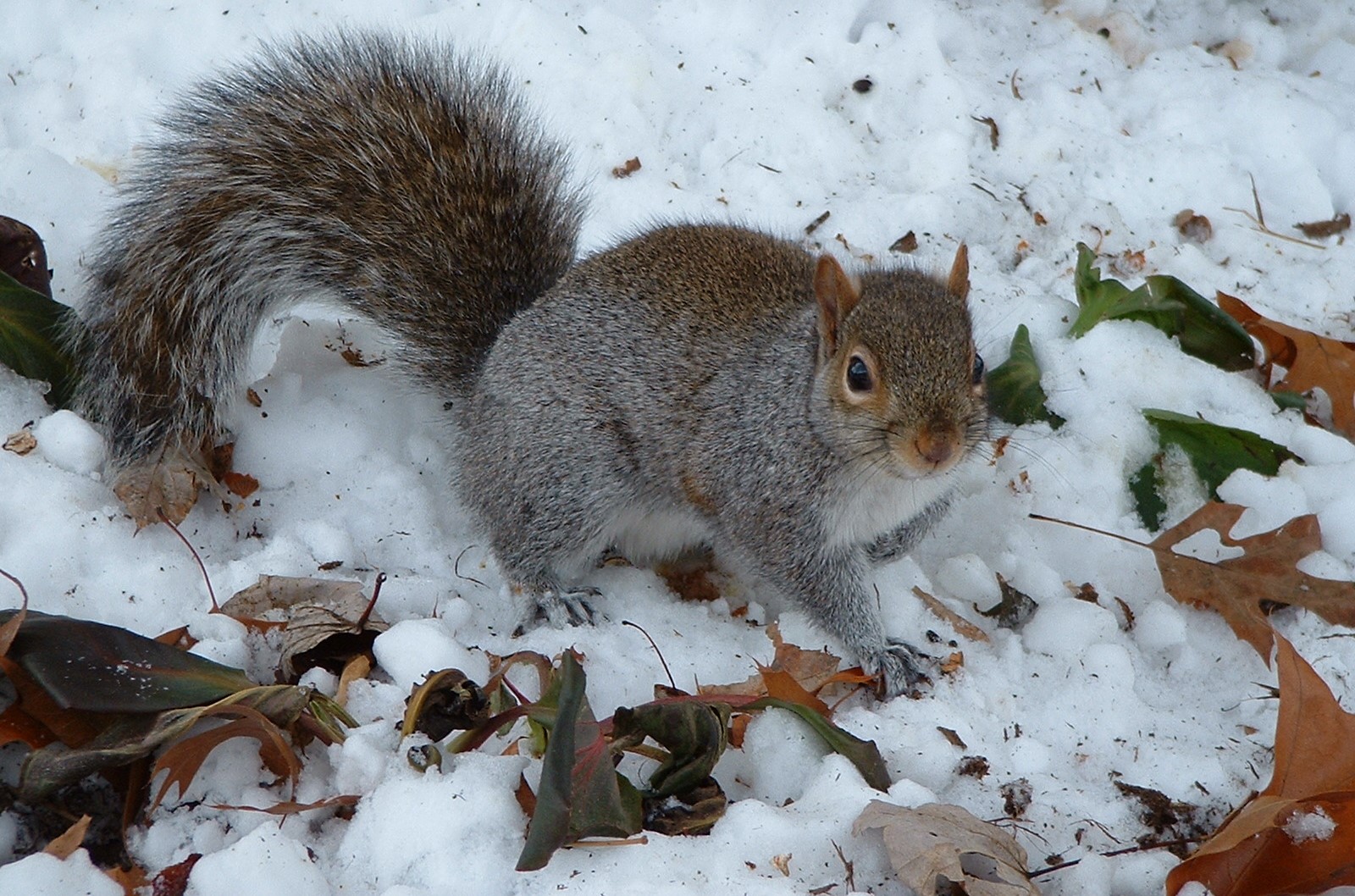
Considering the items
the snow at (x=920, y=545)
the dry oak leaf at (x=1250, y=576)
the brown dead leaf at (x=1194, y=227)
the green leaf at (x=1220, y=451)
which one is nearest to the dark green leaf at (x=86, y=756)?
the snow at (x=920, y=545)

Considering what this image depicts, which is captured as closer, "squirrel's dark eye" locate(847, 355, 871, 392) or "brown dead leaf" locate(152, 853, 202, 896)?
"brown dead leaf" locate(152, 853, 202, 896)

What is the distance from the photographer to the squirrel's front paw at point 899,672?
1913mm

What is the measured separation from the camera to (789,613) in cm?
214

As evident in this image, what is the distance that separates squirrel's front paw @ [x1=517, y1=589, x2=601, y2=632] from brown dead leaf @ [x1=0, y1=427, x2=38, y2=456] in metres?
0.89

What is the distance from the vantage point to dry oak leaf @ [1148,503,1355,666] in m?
1.98

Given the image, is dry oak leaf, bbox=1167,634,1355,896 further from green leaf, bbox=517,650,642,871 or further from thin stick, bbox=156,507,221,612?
thin stick, bbox=156,507,221,612

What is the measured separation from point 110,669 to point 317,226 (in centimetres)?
95

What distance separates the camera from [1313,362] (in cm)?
236

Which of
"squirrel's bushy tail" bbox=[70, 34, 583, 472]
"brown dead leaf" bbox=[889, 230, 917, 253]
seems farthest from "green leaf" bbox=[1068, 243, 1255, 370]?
"squirrel's bushy tail" bbox=[70, 34, 583, 472]

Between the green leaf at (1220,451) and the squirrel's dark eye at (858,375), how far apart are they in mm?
776

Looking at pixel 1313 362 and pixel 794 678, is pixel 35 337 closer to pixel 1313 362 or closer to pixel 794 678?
pixel 794 678

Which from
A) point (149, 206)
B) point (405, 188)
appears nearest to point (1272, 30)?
point (405, 188)

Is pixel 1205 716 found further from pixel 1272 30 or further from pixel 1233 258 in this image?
pixel 1272 30

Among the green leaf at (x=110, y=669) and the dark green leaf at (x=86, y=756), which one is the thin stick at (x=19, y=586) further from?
the dark green leaf at (x=86, y=756)
